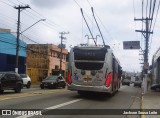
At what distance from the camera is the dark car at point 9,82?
25984 millimetres

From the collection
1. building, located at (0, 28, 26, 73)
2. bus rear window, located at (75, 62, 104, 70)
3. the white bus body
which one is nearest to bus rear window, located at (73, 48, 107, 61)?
the white bus body

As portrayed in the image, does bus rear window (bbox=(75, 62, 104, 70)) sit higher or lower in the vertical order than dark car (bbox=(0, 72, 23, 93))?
higher

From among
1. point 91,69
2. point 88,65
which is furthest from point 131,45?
point 91,69

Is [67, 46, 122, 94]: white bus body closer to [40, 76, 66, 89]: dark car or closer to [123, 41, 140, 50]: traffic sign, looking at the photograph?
[40, 76, 66, 89]: dark car

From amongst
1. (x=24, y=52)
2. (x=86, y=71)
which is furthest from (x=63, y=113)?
(x=24, y=52)

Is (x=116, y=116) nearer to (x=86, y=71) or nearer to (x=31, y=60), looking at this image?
(x=86, y=71)

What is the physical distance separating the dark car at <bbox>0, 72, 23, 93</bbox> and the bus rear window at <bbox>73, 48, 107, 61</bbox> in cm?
648

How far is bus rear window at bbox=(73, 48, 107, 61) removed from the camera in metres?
22.0

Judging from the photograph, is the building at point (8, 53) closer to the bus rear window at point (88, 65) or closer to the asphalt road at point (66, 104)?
the asphalt road at point (66, 104)

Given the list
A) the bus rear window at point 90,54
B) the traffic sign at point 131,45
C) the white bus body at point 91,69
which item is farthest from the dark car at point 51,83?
the traffic sign at point 131,45

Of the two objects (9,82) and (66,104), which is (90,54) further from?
(9,82)

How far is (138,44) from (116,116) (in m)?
38.4

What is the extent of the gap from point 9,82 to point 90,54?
7739 millimetres

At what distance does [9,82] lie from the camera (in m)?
26.9
